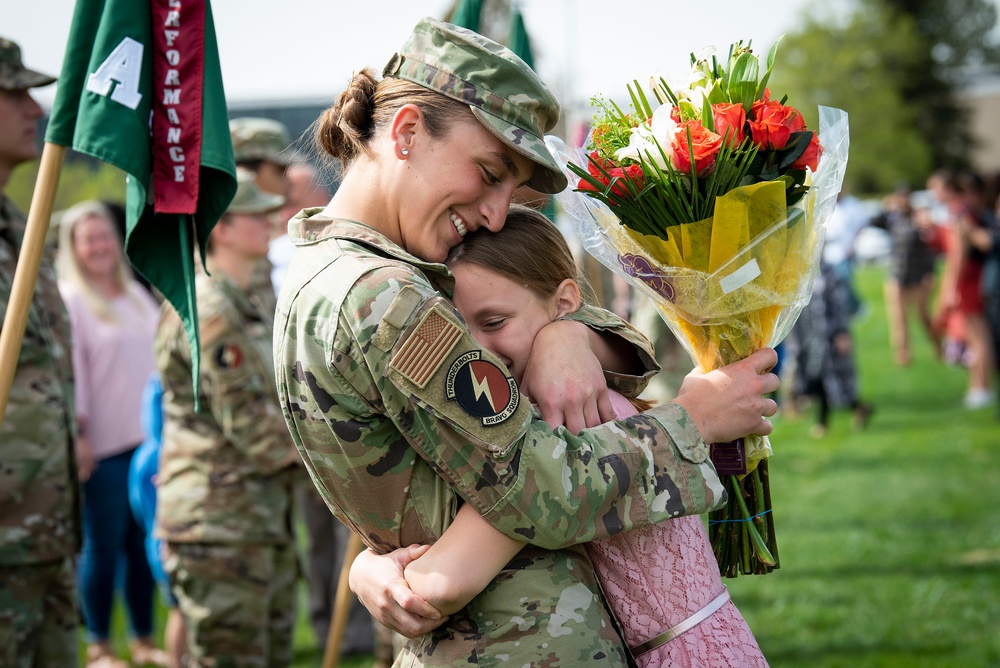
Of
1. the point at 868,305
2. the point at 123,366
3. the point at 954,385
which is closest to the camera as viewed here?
the point at 123,366

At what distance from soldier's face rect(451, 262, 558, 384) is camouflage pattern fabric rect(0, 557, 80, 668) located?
6.89 feet

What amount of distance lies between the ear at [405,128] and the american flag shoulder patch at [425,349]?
40 centimetres

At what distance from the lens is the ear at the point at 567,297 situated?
2.40 m

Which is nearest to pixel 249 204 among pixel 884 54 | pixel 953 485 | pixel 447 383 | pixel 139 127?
pixel 139 127

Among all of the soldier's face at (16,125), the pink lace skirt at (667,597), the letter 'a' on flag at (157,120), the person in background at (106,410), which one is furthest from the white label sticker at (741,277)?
the person in background at (106,410)

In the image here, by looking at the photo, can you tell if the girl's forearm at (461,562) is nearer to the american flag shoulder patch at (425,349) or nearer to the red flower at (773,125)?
the american flag shoulder patch at (425,349)

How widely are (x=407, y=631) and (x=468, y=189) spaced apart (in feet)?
2.88

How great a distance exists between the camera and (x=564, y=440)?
6.47ft

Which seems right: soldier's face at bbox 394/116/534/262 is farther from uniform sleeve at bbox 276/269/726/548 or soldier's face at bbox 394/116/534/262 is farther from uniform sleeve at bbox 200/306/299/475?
uniform sleeve at bbox 200/306/299/475

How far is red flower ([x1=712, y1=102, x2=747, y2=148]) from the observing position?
226 cm

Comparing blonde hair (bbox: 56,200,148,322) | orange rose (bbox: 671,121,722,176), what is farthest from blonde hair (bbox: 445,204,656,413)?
blonde hair (bbox: 56,200,148,322)

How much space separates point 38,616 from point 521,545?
7.49ft

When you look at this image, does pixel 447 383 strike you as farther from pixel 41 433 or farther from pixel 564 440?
pixel 41 433

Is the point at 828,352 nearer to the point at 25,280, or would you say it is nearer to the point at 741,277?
the point at 741,277
